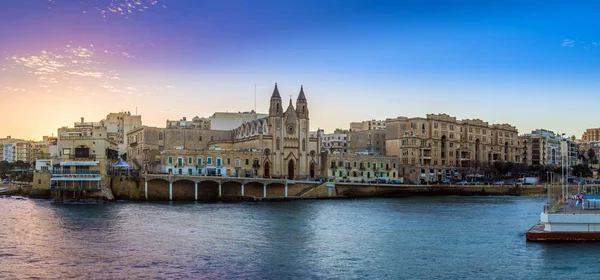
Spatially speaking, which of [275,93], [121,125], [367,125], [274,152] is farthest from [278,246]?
[367,125]

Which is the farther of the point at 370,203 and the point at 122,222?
the point at 370,203

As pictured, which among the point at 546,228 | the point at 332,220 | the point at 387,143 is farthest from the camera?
the point at 387,143

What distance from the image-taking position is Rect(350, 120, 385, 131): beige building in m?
181

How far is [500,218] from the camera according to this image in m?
66.4

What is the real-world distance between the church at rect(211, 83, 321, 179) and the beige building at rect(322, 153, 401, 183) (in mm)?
3103

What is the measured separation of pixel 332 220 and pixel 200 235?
1721 centimetres

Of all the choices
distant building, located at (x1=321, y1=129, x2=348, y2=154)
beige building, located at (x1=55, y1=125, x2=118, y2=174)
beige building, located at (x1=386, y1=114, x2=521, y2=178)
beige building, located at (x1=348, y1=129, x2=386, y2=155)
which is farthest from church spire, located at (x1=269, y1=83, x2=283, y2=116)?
distant building, located at (x1=321, y1=129, x2=348, y2=154)

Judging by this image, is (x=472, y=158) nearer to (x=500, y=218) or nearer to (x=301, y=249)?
(x=500, y=218)

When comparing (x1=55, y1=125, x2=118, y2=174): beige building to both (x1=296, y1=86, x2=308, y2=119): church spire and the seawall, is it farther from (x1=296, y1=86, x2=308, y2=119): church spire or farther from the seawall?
(x1=296, y1=86, x2=308, y2=119): church spire

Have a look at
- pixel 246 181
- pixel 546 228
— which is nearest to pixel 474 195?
pixel 246 181

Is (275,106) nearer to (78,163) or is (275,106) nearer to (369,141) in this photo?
(78,163)

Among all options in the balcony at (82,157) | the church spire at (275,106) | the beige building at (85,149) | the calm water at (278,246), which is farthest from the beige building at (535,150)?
the balcony at (82,157)

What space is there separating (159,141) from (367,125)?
255ft

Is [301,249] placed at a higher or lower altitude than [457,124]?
lower
